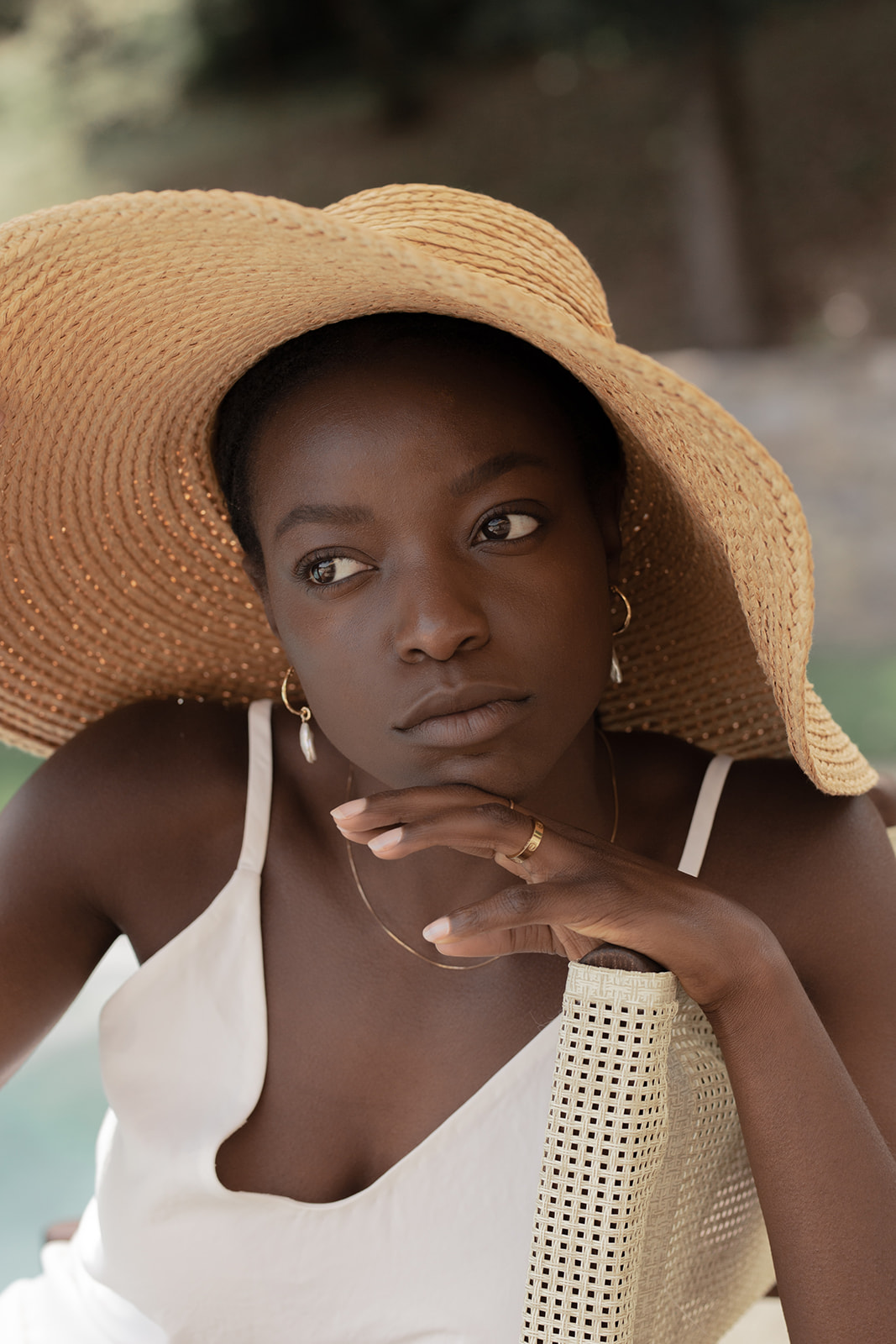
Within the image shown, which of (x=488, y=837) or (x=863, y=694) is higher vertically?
(x=863, y=694)

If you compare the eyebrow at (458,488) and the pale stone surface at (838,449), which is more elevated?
the pale stone surface at (838,449)

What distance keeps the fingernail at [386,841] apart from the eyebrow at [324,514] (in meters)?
0.30

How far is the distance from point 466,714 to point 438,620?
0.10m

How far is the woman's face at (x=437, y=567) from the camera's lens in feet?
3.94

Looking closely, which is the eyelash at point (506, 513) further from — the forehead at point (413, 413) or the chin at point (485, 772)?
the chin at point (485, 772)

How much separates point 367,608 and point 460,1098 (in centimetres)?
58

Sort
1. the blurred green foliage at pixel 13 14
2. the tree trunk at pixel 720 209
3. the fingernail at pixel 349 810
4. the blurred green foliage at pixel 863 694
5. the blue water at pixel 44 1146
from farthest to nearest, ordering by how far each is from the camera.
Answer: the blurred green foliage at pixel 13 14, the tree trunk at pixel 720 209, the blurred green foliage at pixel 863 694, the blue water at pixel 44 1146, the fingernail at pixel 349 810

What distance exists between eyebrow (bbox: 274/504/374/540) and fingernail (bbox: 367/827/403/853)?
0.98 feet

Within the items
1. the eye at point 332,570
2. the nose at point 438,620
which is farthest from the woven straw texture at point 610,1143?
the eye at point 332,570

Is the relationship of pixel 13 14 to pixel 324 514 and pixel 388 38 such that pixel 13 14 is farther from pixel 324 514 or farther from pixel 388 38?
pixel 324 514

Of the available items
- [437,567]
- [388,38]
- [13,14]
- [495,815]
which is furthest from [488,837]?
[13,14]

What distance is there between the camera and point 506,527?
1254mm

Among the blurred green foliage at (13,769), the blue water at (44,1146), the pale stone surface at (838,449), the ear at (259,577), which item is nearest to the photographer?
the ear at (259,577)

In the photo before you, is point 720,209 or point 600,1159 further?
point 720,209
